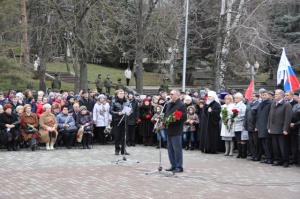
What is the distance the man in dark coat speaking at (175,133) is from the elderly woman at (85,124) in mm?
5517

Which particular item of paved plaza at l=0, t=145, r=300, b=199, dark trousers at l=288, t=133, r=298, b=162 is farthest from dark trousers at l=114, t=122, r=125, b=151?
dark trousers at l=288, t=133, r=298, b=162

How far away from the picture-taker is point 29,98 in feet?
56.0

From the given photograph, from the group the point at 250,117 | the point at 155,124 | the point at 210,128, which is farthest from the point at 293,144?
the point at 155,124

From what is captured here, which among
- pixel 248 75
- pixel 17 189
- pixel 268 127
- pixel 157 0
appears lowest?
pixel 17 189

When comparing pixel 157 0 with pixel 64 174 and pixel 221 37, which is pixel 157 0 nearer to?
pixel 221 37

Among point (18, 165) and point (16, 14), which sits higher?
point (16, 14)

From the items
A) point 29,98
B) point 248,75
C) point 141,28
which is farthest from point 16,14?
point 248,75

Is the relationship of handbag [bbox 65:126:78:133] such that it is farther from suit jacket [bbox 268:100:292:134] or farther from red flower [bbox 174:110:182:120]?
suit jacket [bbox 268:100:292:134]

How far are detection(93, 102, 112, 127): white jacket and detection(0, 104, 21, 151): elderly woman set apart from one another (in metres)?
3.01

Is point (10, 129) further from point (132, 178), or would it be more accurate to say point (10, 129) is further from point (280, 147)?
point (280, 147)

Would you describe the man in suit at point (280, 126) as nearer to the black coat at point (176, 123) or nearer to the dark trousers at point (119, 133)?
the black coat at point (176, 123)

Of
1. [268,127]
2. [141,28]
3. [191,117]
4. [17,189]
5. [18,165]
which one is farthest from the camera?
[141,28]

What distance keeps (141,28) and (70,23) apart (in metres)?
5.57

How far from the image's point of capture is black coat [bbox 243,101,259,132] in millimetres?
14133
